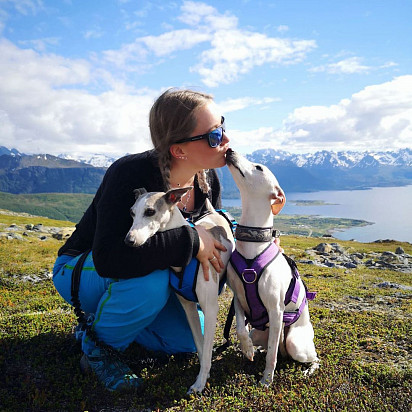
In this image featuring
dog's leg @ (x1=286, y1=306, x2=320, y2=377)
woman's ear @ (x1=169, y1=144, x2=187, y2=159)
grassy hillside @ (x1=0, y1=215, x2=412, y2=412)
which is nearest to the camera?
grassy hillside @ (x1=0, y1=215, x2=412, y2=412)

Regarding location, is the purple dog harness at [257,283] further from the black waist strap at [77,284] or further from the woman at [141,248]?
the black waist strap at [77,284]

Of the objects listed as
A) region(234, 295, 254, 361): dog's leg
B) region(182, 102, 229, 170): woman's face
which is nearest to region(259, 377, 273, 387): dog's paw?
region(234, 295, 254, 361): dog's leg

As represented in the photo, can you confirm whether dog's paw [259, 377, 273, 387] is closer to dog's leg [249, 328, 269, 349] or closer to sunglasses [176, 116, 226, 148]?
dog's leg [249, 328, 269, 349]

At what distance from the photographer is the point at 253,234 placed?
477 cm

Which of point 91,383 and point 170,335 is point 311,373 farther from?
point 91,383

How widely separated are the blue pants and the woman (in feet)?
0.04

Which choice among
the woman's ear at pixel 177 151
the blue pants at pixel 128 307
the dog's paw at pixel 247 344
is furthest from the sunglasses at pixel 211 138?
the dog's paw at pixel 247 344

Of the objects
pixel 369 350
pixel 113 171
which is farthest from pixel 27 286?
pixel 369 350

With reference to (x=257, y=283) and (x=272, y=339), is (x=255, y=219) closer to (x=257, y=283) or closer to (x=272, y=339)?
(x=257, y=283)

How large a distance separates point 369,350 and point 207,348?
352 centimetres

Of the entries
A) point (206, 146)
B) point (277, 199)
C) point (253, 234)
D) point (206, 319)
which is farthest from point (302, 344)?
point (206, 146)

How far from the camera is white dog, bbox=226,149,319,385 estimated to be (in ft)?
15.1

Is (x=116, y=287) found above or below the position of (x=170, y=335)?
above

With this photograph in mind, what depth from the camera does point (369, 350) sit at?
6262 millimetres
